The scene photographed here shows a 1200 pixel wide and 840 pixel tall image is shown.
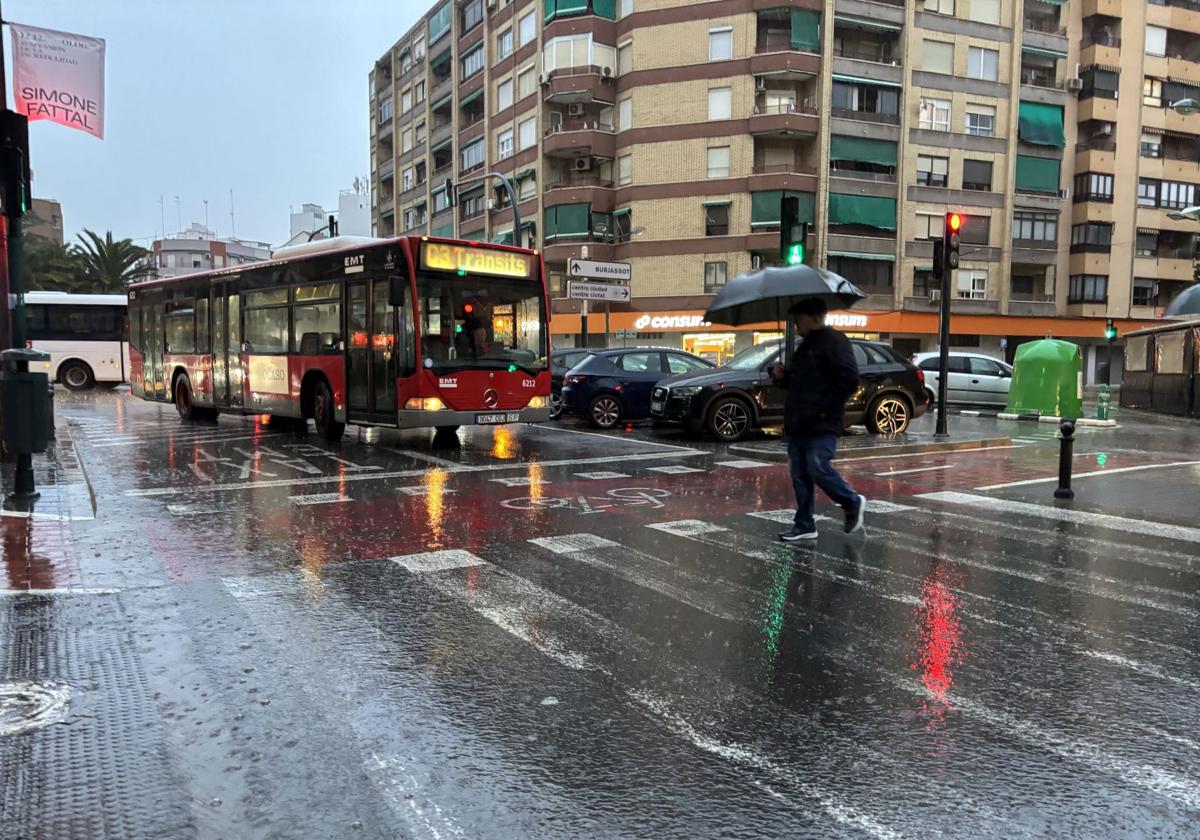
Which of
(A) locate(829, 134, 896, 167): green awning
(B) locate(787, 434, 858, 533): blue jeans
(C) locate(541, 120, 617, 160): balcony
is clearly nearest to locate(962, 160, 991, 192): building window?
(A) locate(829, 134, 896, 167): green awning

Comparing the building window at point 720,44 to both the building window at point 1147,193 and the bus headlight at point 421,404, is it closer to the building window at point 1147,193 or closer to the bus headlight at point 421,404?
the building window at point 1147,193

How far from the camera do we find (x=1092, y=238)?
154 ft

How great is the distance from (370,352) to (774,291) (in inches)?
252

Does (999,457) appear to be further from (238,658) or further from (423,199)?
(423,199)

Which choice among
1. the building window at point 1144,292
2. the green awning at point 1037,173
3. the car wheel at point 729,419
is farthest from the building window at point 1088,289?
the car wheel at point 729,419

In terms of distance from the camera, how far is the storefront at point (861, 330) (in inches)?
1645

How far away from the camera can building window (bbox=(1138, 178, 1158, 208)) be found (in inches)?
1896

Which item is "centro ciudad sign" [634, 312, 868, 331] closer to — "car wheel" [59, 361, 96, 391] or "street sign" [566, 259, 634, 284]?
"street sign" [566, 259, 634, 284]

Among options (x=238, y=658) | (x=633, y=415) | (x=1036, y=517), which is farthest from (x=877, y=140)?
(x=238, y=658)

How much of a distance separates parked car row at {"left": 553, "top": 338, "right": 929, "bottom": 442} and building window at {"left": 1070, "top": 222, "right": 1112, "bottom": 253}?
38.6 m

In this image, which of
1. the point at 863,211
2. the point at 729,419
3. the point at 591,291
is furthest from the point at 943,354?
the point at 863,211

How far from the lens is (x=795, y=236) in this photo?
40.8ft

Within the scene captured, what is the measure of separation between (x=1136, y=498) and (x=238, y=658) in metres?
8.98

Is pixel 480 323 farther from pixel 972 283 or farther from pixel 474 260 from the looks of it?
pixel 972 283
